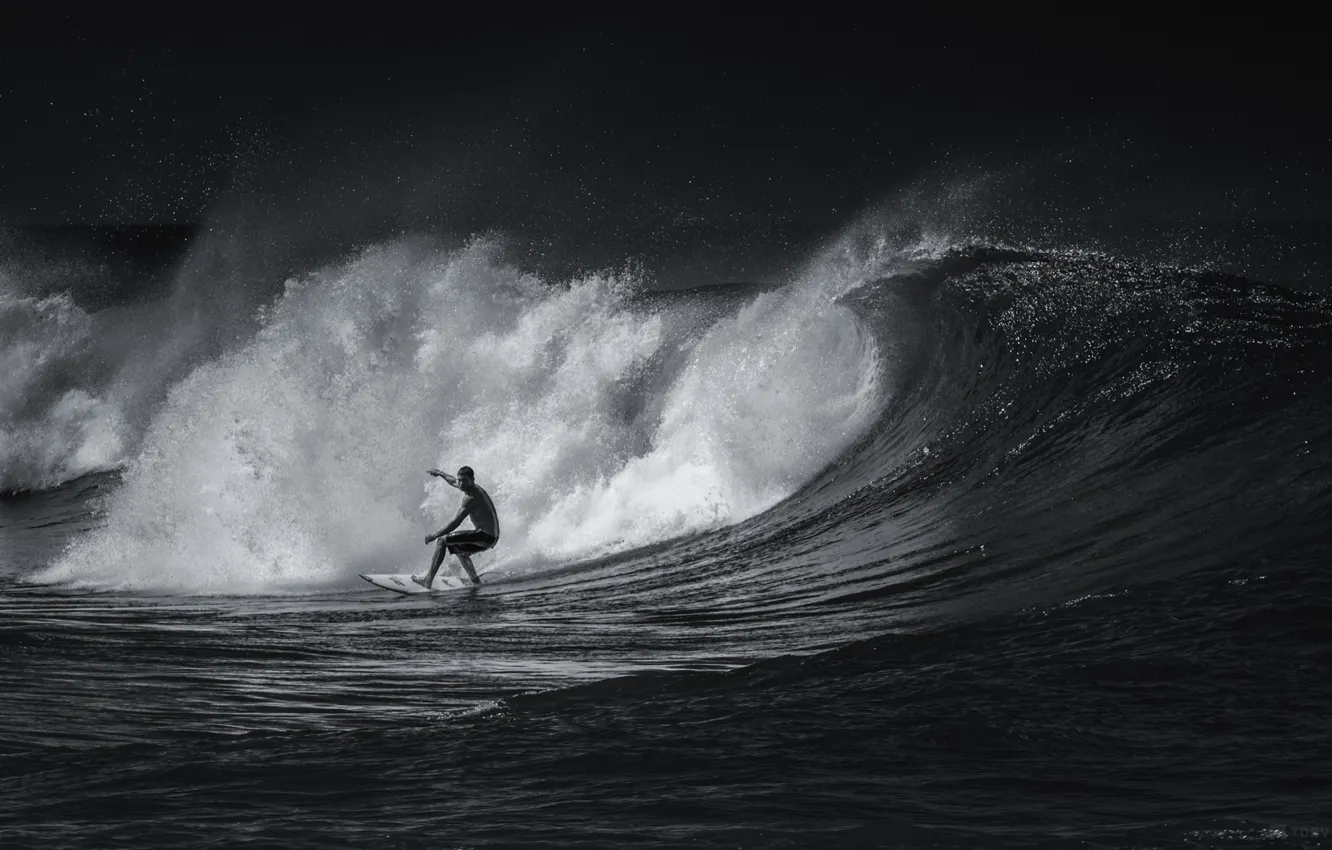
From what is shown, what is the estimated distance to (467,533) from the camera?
34.7ft

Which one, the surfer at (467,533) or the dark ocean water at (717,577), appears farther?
the surfer at (467,533)

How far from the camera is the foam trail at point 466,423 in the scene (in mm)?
12047

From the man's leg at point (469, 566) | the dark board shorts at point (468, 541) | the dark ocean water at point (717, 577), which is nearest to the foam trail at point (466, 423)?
the dark ocean water at point (717, 577)

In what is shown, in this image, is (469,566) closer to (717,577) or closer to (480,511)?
(480,511)

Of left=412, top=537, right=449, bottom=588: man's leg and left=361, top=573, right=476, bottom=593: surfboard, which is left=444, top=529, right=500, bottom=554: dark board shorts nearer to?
left=412, top=537, right=449, bottom=588: man's leg

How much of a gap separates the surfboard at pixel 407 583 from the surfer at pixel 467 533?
0.05m

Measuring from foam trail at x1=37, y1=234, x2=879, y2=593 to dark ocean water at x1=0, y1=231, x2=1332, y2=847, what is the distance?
6 cm

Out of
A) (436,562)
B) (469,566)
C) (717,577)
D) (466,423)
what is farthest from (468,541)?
(466,423)

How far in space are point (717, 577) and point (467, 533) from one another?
7.86 ft

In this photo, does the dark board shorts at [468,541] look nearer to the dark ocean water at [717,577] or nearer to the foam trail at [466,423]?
the dark ocean water at [717,577]

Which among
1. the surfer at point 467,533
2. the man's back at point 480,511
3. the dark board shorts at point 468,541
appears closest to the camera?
the surfer at point 467,533

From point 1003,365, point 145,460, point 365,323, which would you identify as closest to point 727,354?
point 1003,365

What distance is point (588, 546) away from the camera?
1169 cm

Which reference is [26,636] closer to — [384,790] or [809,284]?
[384,790]
